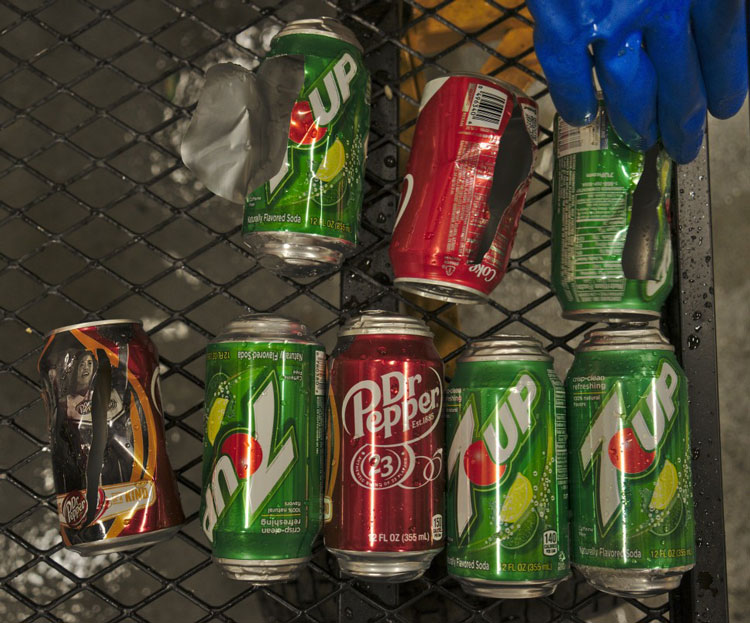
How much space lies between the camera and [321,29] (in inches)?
36.3

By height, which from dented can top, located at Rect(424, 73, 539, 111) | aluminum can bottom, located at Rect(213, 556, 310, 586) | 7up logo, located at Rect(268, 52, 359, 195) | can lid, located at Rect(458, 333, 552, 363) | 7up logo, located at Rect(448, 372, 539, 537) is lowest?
aluminum can bottom, located at Rect(213, 556, 310, 586)

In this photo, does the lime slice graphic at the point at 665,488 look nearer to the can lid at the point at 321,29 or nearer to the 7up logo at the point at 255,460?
the 7up logo at the point at 255,460

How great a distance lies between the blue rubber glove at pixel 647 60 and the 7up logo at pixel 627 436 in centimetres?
28

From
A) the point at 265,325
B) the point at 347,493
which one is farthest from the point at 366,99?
the point at 347,493

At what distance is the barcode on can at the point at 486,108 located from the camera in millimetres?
885

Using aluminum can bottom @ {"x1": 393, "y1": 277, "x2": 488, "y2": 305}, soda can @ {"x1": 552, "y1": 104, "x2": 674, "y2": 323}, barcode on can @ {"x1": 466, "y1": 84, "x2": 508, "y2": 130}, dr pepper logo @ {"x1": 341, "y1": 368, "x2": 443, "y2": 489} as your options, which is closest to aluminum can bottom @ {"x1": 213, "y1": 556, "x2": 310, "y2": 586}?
dr pepper logo @ {"x1": 341, "y1": 368, "x2": 443, "y2": 489}

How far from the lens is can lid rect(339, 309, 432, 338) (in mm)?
863

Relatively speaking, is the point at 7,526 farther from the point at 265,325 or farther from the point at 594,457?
the point at 594,457

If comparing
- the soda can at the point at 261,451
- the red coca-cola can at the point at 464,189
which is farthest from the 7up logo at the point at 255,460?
the red coca-cola can at the point at 464,189

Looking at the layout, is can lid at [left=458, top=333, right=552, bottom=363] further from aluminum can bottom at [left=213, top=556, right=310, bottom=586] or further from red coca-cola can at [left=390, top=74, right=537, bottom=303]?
aluminum can bottom at [left=213, top=556, right=310, bottom=586]

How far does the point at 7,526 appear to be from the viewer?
3.38 feet

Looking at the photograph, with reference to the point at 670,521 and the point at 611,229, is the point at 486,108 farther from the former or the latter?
the point at 670,521

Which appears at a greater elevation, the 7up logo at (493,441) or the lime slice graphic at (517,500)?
the 7up logo at (493,441)

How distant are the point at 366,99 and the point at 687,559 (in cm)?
67
